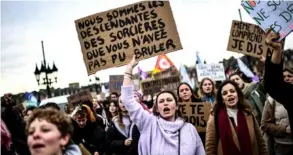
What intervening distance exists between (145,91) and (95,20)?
379cm

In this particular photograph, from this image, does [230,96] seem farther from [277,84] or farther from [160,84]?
[160,84]

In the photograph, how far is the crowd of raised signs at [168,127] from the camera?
2926 mm

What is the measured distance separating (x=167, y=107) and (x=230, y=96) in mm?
869

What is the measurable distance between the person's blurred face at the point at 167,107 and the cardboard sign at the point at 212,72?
759 centimetres

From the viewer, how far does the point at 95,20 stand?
18.8 ft

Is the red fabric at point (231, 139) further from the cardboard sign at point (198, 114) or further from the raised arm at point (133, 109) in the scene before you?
the cardboard sign at point (198, 114)

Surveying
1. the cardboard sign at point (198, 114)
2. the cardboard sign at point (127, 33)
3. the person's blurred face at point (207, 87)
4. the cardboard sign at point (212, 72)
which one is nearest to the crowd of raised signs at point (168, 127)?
the cardboard sign at point (198, 114)

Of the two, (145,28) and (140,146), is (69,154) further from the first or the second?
(145,28)

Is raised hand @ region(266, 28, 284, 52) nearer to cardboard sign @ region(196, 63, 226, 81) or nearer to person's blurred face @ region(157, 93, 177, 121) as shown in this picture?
person's blurred face @ region(157, 93, 177, 121)

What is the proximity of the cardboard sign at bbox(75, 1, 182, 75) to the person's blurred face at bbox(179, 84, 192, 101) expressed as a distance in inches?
41.6

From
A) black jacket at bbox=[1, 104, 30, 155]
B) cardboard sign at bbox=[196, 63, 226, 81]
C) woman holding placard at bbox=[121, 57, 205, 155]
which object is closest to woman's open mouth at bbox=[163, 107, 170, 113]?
woman holding placard at bbox=[121, 57, 205, 155]

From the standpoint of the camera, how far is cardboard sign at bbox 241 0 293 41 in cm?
454

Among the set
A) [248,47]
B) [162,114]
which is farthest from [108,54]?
[248,47]

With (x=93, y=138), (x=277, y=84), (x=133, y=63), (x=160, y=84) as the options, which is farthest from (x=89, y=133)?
(x=277, y=84)
